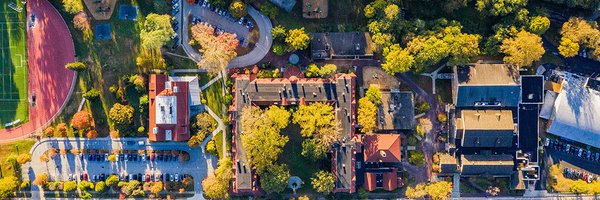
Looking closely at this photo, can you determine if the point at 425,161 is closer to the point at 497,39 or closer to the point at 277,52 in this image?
the point at 497,39

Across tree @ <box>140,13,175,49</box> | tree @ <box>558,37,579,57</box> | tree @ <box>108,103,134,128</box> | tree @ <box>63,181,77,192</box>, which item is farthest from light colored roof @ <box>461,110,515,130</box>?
tree @ <box>63,181,77,192</box>

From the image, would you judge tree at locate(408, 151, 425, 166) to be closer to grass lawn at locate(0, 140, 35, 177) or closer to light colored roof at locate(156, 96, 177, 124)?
light colored roof at locate(156, 96, 177, 124)

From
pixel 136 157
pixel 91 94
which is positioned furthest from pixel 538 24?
pixel 91 94

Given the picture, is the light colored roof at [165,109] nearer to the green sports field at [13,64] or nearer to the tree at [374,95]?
the green sports field at [13,64]

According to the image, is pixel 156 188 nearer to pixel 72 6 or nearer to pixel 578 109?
pixel 72 6

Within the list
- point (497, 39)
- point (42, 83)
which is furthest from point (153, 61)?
point (497, 39)

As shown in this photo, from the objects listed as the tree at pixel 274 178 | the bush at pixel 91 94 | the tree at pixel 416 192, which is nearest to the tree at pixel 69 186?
the bush at pixel 91 94
